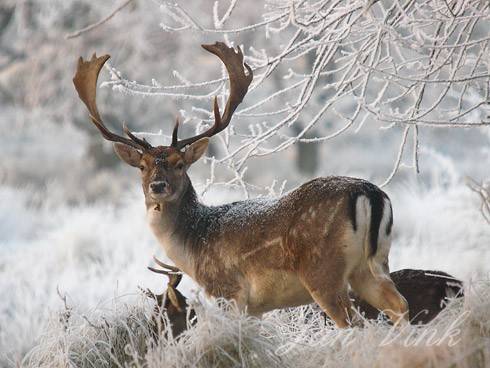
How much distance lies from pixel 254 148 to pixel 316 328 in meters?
1.05

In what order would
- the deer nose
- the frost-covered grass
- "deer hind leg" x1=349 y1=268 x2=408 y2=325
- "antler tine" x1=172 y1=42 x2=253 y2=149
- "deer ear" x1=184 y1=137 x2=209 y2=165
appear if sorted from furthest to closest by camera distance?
"antler tine" x1=172 y1=42 x2=253 y2=149 < "deer ear" x1=184 y1=137 x2=209 y2=165 < the deer nose < "deer hind leg" x1=349 y1=268 x2=408 y2=325 < the frost-covered grass

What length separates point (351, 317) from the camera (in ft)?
14.7

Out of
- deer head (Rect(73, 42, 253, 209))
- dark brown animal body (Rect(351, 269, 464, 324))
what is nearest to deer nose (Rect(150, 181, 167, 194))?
deer head (Rect(73, 42, 253, 209))

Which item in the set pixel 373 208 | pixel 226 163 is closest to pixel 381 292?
pixel 373 208

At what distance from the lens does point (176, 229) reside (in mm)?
4836

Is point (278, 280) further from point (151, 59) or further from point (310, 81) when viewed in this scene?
point (151, 59)

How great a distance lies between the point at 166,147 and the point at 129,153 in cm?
21

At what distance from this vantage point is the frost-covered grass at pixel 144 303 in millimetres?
4133

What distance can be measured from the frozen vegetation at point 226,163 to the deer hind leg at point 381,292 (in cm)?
11

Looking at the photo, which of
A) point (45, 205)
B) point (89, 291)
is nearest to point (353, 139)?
point (45, 205)

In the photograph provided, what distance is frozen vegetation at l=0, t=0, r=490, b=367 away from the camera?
426 centimetres

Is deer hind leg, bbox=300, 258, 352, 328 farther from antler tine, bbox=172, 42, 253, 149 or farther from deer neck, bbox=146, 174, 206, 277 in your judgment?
antler tine, bbox=172, 42, 253, 149

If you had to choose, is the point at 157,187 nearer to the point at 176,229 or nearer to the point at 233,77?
the point at 176,229

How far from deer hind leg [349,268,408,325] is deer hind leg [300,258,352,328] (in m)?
0.15
